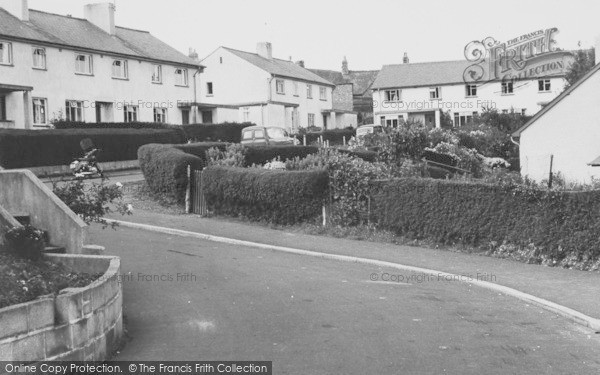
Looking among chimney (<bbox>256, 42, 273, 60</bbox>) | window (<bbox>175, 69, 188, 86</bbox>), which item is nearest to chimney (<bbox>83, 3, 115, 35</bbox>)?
window (<bbox>175, 69, 188, 86</bbox>)

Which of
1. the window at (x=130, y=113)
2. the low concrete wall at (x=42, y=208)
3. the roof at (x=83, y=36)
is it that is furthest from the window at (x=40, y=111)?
the low concrete wall at (x=42, y=208)

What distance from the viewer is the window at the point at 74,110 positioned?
143ft

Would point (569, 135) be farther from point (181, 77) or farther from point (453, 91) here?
point (453, 91)

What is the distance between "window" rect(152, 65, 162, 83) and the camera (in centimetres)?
5061

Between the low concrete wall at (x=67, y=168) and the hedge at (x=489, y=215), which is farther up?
the low concrete wall at (x=67, y=168)

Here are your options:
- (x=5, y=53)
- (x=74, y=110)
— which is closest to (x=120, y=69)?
(x=74, y=110)

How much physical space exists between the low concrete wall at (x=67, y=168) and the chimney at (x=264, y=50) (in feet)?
118

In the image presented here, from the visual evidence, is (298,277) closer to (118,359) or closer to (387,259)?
(387,259)

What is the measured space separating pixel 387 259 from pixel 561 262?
3.67 metres

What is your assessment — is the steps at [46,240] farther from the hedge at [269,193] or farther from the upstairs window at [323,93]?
the upstairs window at [323,93]

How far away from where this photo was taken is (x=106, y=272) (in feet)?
30.0

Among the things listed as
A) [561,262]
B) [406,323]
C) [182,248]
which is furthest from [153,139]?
[406,323]

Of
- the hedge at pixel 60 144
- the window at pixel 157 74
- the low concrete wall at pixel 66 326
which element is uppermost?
the window at pixel 157 74

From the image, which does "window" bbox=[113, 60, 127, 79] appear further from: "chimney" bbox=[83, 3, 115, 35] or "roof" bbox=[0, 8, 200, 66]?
"chimney" bbox=[83, 3, 115, 35]
